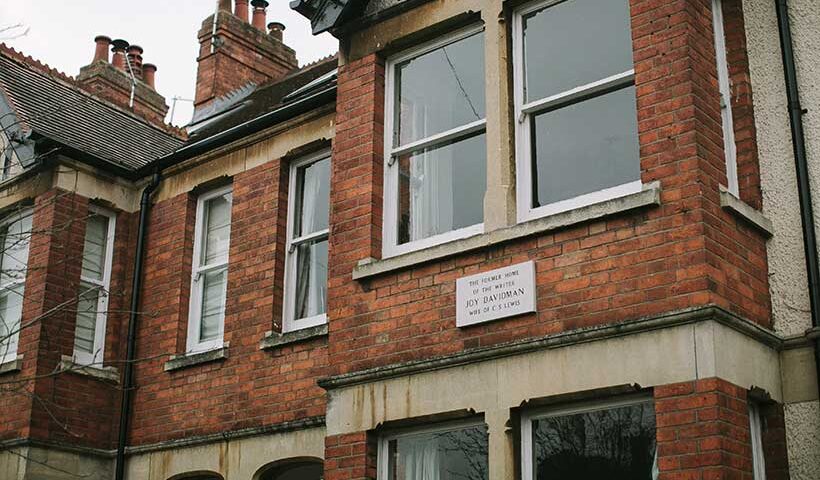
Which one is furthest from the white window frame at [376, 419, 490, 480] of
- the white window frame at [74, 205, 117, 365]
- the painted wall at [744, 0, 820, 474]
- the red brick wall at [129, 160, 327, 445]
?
the white window frame at [74, 205, 117, 365]

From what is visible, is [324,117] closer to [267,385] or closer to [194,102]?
[267,385]

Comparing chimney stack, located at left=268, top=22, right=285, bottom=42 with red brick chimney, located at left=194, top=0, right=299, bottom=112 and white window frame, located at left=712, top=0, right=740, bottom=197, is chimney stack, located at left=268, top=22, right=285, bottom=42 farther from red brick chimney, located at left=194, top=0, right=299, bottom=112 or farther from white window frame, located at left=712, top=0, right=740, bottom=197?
white window frame, located at left=712, top=0, right=740, bottom=197

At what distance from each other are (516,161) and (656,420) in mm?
2379

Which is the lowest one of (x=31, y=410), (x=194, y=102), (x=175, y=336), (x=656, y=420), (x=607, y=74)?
(x=656, y=420)

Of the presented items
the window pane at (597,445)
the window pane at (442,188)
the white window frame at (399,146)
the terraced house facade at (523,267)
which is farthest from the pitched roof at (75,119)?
the window pane at (597,445)

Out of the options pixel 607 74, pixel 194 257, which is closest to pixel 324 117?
pixel 194 257

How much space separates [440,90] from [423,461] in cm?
311

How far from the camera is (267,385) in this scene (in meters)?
11.4

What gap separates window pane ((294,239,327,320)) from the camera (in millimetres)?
11711

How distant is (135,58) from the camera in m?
20.4

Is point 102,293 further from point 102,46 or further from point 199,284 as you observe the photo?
point 102,46

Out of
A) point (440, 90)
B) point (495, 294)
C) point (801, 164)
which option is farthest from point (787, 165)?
point (440, 90)

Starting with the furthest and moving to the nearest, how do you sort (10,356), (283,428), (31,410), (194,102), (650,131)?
(194,102) < (10,356) < (31,410) < (283,428) < (650,131)

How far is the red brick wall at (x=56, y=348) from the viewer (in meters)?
12.1
